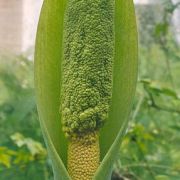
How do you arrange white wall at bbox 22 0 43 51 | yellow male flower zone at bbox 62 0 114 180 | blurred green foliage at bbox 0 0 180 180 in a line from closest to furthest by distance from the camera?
yellow male flower zone at bbox 62 0 114 180 → blurred green foliage at bbox 0 0 180 180 → white wall at bbox 22 0 43 51

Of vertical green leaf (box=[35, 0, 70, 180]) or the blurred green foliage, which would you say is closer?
vertical green leaf (box=[35, 0, 70, 180])

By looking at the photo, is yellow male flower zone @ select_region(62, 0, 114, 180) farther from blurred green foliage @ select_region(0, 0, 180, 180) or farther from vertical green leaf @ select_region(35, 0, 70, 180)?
blurred green foliage @ select_region(0, 0, 180, 180)

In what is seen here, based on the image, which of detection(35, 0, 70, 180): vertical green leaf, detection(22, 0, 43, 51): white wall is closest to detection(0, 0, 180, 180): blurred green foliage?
detection(35, 0, 70, 180): vertical green leaf

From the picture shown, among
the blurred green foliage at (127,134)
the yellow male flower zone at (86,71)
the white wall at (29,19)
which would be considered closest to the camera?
the yellow male flower zone at (86,71)

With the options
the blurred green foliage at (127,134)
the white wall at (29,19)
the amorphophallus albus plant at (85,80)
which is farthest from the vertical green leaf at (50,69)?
the white wall at (29,19)

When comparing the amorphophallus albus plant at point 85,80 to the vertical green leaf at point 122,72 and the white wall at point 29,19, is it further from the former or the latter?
the white wall at point 29,19

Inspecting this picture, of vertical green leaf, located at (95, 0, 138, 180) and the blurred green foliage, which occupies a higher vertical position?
vertical green leaf, located at (95, 0, 138, 180)
